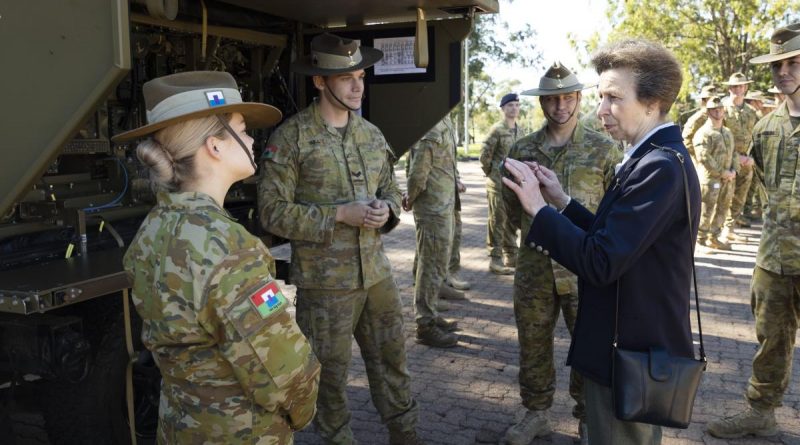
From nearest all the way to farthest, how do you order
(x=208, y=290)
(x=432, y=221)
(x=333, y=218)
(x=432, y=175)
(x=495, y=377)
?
(x=208, y=290) → (x=333, y=218) → (x=495, y=377) → (x=432, y=221) → (x=432, y=175)

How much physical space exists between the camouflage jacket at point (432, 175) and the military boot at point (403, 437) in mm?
2574

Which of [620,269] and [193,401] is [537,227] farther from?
[193,401]

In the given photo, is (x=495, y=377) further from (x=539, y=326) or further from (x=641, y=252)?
(x=641, y=252)

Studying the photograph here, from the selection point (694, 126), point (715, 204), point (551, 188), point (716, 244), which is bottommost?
point (716, 244)

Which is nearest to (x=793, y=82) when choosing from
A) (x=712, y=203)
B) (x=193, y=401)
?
(x=193, y=401)

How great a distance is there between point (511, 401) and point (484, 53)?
104ft

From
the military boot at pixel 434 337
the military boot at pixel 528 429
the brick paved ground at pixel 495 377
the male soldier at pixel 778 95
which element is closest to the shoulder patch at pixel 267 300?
the brick paved ground at pixel 495 377

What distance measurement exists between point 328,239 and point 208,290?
1.54 m

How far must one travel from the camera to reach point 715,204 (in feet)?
32.1

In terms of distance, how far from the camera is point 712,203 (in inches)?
382

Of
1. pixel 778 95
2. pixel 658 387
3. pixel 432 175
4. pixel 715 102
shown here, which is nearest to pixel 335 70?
pixel 658 387

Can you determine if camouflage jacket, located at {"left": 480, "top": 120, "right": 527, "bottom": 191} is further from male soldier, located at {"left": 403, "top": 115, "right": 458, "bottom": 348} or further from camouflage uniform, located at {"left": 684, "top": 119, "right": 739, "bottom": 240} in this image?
camouflage uniform, located at {"left": 684, "top": 119, "right": 739, "bottom": 240}

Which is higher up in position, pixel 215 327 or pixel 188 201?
pixel 188 201

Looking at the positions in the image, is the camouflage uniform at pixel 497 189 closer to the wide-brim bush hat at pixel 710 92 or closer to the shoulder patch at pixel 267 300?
the wide-brim bush hat at pixel 710 92
